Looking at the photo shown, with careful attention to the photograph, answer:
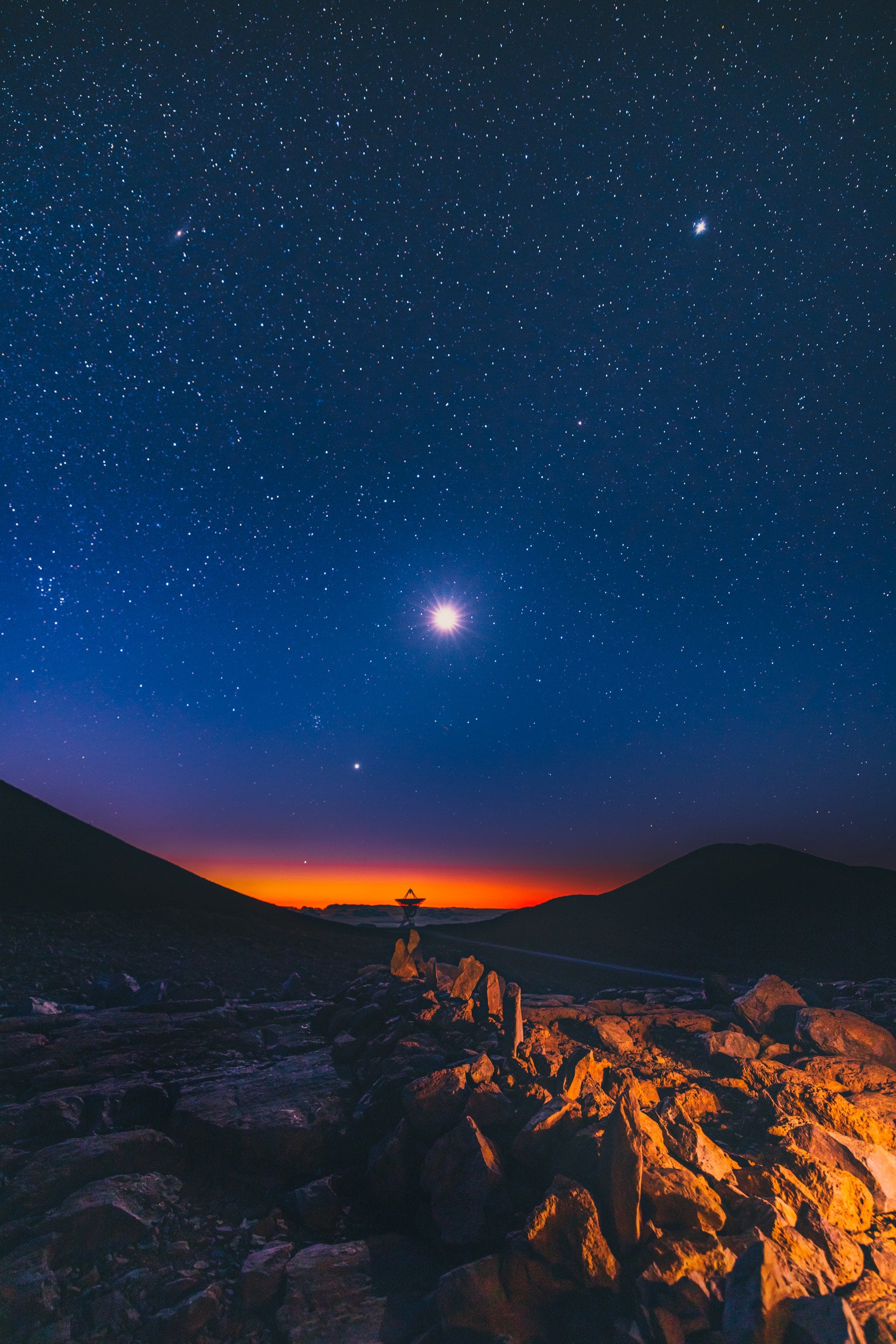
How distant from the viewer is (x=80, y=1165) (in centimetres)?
479

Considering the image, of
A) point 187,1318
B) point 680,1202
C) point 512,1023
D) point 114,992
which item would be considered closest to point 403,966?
point 512,1023

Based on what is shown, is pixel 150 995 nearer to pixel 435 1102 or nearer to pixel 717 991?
pixel 435 1102

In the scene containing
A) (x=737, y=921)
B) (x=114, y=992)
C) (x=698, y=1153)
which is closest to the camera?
(x=698, y=1153)

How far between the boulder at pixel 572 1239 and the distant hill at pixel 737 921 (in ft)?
80.9

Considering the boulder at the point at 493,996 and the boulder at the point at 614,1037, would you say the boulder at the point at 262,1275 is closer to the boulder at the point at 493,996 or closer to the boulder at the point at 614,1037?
the boulder at the point at 493,996

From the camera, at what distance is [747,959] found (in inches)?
1256

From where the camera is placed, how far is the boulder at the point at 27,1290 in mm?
3396

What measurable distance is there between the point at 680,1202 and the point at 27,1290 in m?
4.42

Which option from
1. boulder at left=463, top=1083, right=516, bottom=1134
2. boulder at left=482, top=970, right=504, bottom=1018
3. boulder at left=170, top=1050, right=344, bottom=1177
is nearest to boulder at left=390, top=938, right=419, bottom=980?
boulder at left=482, top=970, right=504, bottom=1018

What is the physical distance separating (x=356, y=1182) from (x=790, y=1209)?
3.75 meters

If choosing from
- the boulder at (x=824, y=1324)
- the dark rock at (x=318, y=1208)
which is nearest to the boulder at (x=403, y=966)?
the dark rock at (x=318, y=1208)

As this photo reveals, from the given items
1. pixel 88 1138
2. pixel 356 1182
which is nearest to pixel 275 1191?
pixel 356 1182

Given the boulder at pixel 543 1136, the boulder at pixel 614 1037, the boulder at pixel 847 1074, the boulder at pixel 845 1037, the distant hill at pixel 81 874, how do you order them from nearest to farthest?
the boulder at pixel 543 1136 < the boulder at pixel 847 1074 < the boulder at pixel 845 1037 < the boulder at pixel 614 1037 < the distant hill at pixel 81 874

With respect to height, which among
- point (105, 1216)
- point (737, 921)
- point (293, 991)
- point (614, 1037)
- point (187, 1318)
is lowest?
point (187, 1318)
